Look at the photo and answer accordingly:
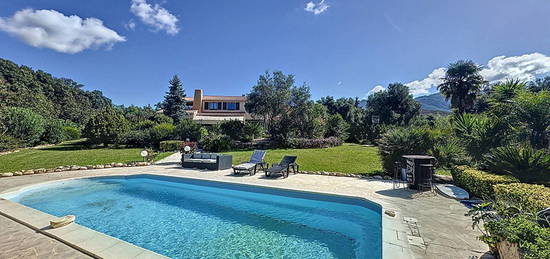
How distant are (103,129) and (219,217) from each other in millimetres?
26780

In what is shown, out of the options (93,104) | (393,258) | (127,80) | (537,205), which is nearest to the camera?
(393,258)

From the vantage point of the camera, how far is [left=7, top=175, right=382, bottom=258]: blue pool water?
600cm

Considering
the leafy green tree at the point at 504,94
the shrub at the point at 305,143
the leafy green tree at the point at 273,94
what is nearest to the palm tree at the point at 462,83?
the shrub at the point at 305,143

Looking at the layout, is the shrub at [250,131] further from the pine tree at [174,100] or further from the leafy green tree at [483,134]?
the leafy green tree at [483,134]

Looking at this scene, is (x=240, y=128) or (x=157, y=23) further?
(x=240, y=128)

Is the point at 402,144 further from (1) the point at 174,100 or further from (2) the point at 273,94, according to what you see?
(1) the point at 174,100

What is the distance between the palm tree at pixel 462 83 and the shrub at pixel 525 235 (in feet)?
121

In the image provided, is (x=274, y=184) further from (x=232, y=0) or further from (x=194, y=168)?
(x=232, y=0)

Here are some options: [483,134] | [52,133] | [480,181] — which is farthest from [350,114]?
[52,133]

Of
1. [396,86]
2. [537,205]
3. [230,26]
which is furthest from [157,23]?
[396,86]

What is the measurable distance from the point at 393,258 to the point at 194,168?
14007 mm

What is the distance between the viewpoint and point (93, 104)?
86.3 meters

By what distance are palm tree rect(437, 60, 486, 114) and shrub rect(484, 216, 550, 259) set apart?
37.0 metres

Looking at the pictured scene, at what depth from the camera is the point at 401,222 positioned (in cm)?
619
